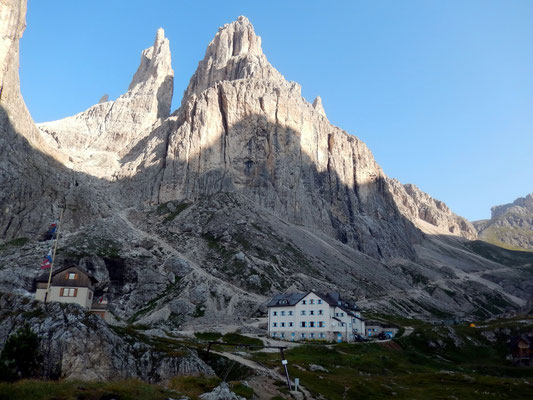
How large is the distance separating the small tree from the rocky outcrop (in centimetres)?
124

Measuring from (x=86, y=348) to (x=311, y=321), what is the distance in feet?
203

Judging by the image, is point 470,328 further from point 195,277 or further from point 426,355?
point 195,277

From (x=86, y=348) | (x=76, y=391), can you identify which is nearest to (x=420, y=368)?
(x=86, y=348)

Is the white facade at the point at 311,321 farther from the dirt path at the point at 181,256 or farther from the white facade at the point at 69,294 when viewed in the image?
the white facade at the point at 69,294

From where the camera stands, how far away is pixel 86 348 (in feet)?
126

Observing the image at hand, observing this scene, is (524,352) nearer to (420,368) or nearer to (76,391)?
(420,368)

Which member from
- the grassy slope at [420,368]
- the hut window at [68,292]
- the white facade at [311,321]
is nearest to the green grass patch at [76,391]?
the grassy slope at [420,368]

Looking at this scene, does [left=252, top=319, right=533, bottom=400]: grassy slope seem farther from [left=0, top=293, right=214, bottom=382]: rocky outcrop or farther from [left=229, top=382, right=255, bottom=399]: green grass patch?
[left=0, top=293, right=214, bottom=382]: rocky outcrop

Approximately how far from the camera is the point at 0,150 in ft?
480

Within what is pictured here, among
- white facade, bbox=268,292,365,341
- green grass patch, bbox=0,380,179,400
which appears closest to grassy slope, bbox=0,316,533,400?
green grass patch, bbox=0,380,179,400

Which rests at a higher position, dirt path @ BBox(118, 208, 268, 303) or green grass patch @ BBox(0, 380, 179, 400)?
dirt path @ BBox(118, 208, 268, 303)

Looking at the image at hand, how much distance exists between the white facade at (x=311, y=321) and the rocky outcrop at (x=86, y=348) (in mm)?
50837

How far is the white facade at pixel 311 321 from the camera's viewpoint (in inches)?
3620

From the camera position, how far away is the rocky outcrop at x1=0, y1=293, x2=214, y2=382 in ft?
122
